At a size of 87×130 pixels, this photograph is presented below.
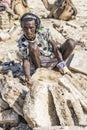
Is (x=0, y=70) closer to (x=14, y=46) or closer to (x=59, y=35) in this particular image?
(x=14, y=46)

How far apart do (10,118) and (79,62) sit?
5.76 ft

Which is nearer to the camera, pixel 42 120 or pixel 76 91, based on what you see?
pixel 42 120

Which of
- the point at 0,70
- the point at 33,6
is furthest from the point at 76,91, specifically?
the point at 33,6

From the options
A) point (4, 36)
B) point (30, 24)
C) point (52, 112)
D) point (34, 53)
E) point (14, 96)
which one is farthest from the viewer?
point (4, 36)

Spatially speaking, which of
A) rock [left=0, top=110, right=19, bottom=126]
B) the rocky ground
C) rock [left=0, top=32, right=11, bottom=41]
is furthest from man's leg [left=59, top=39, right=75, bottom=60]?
rock [left=0, top=32, right=11, bottom=41]

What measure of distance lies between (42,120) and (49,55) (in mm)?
1868

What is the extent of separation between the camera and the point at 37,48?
5766 millimetres

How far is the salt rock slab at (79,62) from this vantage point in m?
5.89

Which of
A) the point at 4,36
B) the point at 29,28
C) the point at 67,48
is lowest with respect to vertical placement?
the point at 4,36

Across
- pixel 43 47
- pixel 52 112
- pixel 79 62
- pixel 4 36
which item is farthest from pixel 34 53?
pixel 4 36

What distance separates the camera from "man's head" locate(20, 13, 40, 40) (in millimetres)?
5506

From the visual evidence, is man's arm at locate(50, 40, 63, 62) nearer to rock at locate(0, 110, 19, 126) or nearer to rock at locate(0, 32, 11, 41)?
rock at locate(0, 110, 19, 126)

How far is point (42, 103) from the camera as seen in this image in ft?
14.8

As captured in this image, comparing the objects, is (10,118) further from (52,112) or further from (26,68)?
(26,68)
